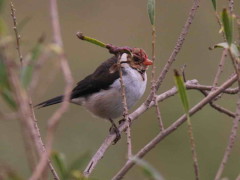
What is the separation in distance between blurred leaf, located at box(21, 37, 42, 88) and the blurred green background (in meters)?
3.58

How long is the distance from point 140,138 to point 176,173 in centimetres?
63

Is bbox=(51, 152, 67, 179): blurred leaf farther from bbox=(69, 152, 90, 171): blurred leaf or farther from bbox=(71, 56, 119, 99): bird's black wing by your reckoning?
bbox=(71, 56, 119, 99): bird's black wing

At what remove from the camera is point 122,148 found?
650 centimetres

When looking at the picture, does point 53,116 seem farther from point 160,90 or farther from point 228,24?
point 160,90

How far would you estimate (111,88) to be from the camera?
163 inches

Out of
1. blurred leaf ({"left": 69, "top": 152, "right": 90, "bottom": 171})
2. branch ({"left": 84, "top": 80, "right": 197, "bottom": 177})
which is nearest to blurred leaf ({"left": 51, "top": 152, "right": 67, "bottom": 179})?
blurred leaf ({"left": 69, "top": 152, "right": 90, "bottom": 171})

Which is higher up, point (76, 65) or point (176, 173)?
point (76, 65)

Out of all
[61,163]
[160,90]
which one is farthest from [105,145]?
[160,90]

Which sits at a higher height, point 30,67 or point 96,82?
point 96,82

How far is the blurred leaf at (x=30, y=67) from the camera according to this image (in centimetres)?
129

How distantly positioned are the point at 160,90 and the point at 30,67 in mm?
5964

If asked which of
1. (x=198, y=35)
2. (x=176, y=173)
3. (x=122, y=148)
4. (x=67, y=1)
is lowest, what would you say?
(x=176, y=173)

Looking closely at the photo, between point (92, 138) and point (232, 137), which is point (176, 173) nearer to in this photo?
point (92, 138)

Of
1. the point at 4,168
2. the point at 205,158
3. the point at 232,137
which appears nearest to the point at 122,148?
the point at 205,158
